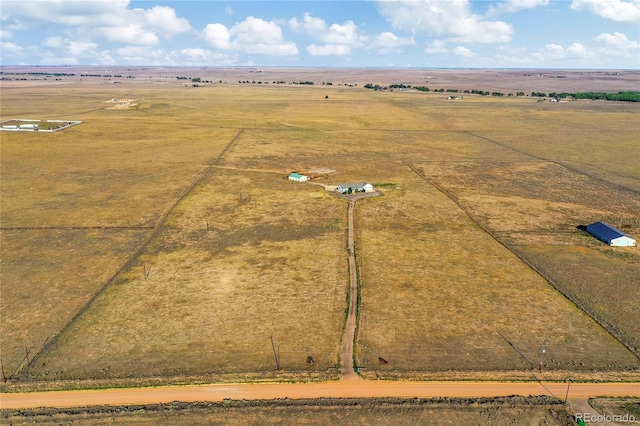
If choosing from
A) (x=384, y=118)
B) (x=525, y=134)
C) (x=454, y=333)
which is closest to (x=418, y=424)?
(x=454, y=333)

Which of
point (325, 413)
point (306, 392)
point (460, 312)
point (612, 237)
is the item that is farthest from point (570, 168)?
point (325, 413)

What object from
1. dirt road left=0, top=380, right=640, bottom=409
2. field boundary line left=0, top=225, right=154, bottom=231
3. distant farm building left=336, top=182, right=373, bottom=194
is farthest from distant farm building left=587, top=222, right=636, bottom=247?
field boundary line left=0, top=225, right=154, bottom=231

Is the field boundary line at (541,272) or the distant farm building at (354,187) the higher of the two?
the distant farm building at (354,187)

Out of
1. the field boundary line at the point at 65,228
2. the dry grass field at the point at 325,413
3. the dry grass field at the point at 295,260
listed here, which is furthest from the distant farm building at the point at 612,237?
the field boundary line at the point at 65,228

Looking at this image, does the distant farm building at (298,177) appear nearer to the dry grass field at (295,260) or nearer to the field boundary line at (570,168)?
the dry grass field at (295,260)

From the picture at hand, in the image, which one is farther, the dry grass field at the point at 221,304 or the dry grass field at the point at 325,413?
the dry grass field at the point at 221,304

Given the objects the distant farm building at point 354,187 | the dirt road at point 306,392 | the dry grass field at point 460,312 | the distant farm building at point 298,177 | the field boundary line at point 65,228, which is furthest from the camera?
the distant farm building at point 298,177
